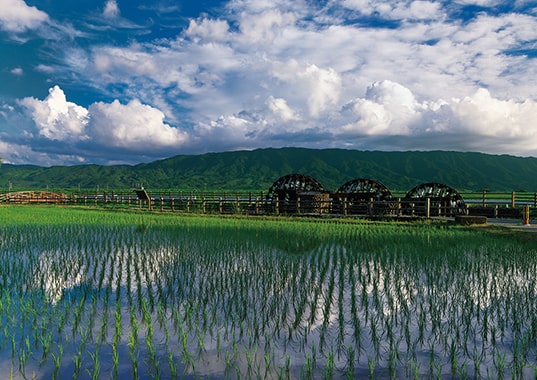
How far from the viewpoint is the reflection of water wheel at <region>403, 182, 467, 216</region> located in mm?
30133

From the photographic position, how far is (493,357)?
601 centimetres

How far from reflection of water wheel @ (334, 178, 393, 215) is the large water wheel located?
1.59m

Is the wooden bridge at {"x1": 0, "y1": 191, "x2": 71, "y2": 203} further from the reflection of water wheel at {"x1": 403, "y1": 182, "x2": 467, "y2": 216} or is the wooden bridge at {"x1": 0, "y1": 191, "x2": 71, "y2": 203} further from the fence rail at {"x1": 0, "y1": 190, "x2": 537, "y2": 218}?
the reflection of water wheel at {"x1": 403, "y1": 182, "x2": 467, "y2": 216}

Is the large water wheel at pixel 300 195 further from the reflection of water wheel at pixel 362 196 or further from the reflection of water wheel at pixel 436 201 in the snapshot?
the reflection of water wheel at pixel 436 201

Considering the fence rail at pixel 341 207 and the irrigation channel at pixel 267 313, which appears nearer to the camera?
the irrigation channel at pixel 267 313

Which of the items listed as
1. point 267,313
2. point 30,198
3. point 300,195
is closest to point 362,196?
point 300,195

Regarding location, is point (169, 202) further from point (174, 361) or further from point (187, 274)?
point (174, 361)

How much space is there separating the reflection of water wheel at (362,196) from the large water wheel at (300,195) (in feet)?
5.20

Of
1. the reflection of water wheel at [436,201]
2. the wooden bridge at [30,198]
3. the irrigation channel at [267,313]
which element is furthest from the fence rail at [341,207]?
the wooden bridge at [30,198]

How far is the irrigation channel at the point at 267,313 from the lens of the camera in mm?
5797

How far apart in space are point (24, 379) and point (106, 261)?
26.0 feet

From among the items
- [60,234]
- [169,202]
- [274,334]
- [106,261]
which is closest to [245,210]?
[169,202]

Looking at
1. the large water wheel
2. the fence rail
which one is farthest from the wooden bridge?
the large water wheel

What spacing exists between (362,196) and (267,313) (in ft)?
96.5
